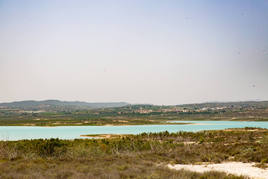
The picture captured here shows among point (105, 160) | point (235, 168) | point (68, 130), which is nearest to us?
point (235, 168)

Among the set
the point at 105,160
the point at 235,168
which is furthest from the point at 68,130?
the point at 235,168

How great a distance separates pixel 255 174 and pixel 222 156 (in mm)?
5879

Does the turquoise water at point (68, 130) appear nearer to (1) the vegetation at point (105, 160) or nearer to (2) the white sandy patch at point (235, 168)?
(1) the vegetation at point (105, 160)

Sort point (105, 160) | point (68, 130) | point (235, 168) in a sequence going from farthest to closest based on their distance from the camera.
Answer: point (68, 130)
point (105, 160)
point (235, 168)

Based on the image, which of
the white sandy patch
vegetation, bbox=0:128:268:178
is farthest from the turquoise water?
the white sandy patch

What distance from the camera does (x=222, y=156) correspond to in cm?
2117

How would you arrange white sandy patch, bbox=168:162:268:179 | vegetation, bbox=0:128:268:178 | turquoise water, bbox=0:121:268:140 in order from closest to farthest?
vegetation, bbox=0:128:268:178
white sandy patch, bbox=168:162:268:179
turquoise water, bbox=0:121:268:140

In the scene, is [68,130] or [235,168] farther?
[68,130]

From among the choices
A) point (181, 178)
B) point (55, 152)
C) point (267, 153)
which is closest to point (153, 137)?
point (55, 152)

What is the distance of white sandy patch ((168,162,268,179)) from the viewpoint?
15.2 m

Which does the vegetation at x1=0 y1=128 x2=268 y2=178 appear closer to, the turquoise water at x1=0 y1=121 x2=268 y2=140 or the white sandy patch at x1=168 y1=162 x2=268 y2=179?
the white sandy patch at x1=168 y1=162 x2=268 y2=179

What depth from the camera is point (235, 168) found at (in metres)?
17.2

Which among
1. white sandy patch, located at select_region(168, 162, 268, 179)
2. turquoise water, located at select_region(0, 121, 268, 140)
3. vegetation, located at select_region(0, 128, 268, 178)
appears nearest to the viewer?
vegetation, located at select_region(0, 128, 268, 178)

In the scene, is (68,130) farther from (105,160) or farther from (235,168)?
(235,168)
